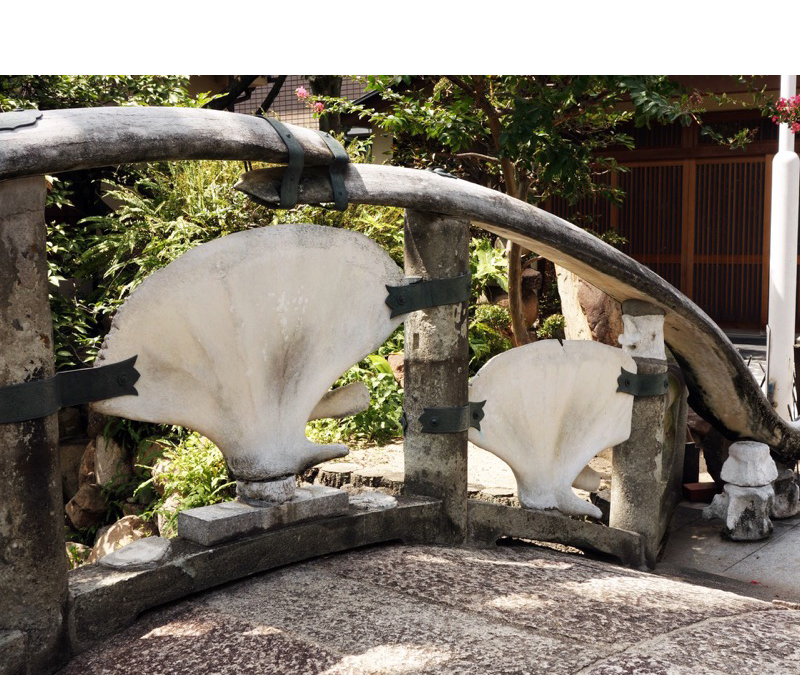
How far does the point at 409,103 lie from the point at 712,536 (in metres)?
4.30

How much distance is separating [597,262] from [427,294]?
768 millimetres

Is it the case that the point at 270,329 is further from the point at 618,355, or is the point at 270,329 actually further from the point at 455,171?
the point at 455,171

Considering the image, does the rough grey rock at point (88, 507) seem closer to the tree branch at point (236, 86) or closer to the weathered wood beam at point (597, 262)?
the weathered wood beam at point (597, 262)

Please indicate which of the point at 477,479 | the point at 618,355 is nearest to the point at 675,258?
the point at 477,479

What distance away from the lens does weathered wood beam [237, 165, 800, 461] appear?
288 cm

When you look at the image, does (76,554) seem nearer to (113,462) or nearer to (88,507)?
(88,507)

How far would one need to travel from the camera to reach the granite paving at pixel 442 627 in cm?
224

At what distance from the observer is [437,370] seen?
3.27 meters

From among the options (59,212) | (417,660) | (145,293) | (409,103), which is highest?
(409,103)

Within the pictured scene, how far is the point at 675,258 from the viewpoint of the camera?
12.6 metres

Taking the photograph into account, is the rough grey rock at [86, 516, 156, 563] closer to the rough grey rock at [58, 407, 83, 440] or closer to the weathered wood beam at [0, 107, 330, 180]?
the rough grey rock at [58, 407, 83, 440]

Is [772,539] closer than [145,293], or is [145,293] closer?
[145,293]

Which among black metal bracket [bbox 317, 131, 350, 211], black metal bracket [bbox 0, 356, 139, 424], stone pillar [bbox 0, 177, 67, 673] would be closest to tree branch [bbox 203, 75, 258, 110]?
black metal bracket [bbox 317, 131, 350, 211]

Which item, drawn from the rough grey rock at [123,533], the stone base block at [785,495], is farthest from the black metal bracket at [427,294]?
the rough grey rock at [123,533]
